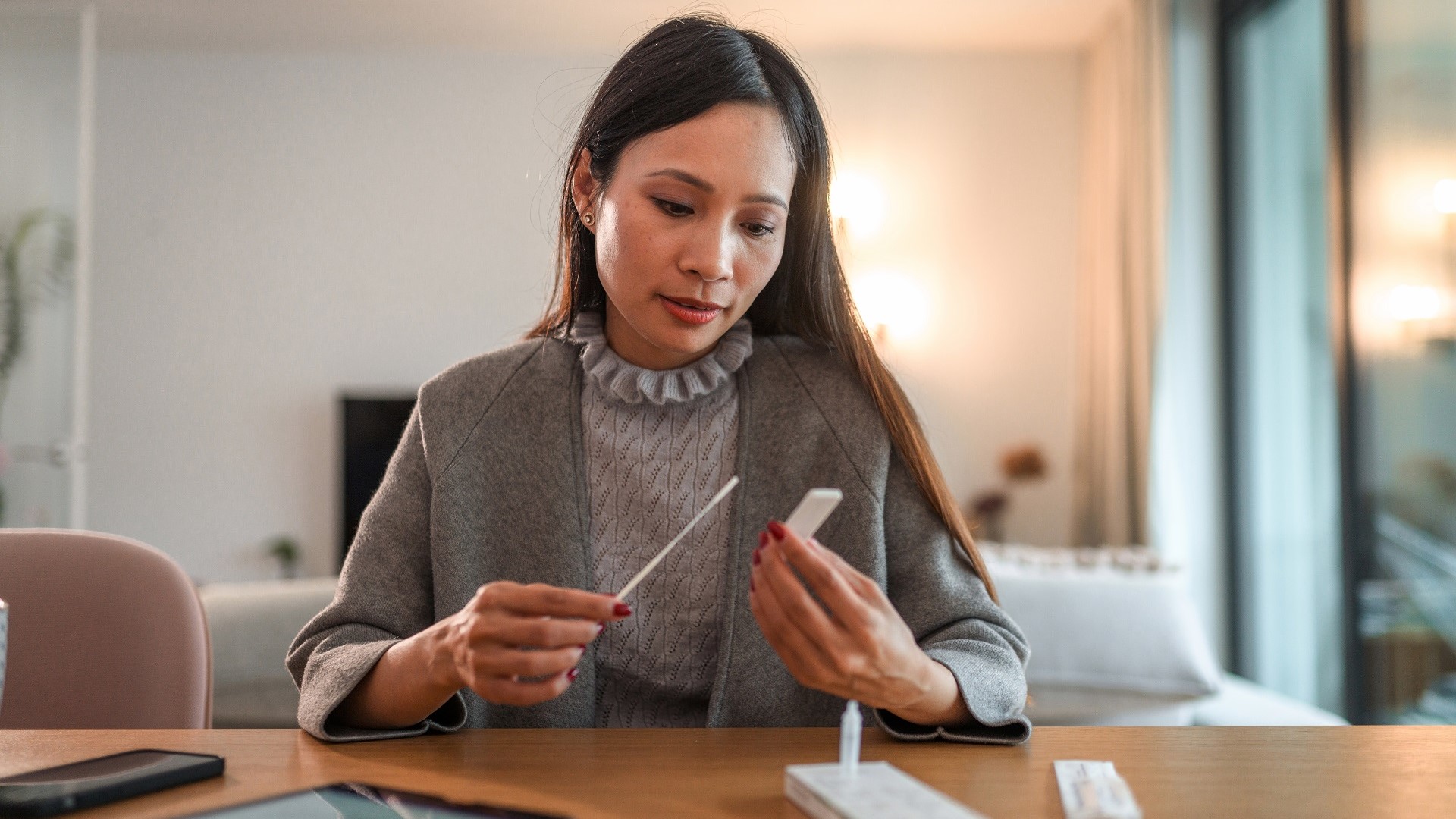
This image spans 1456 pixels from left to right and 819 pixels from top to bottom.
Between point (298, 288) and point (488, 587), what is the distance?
15.0 ft

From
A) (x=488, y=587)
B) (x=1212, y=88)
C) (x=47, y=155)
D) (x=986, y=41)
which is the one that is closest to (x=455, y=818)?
(x=488, y=587)

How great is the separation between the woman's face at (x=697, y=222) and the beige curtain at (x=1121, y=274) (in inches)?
138

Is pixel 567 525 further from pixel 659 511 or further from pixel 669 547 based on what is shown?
pixel 669 547

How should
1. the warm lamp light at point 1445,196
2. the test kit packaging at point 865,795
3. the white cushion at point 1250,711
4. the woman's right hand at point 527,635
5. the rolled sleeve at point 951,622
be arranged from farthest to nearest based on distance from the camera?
the warm lamp light at point 1445,196 → the white cushion at point 1250,711 → the rolled sleeve at point 951,622 → the woman's right hand at point 527,635 → the test kit packaging at point 865,795

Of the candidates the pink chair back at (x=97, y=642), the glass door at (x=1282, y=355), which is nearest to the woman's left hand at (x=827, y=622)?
the pink chair back at (x=97, y=642)

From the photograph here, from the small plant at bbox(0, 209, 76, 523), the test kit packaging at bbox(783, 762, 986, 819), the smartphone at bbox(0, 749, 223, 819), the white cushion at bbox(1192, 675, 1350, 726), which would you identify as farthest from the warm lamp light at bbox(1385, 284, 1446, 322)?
the small plant at bbox(0, 209, 76, 523)

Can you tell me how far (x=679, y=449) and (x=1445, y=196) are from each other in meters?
2.45

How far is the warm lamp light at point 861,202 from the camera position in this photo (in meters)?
4.98

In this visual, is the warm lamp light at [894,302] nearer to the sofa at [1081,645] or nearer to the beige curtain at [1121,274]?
the beige curtain at [1121,274]

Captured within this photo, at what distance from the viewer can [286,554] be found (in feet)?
15.7

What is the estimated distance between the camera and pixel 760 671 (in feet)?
3.33

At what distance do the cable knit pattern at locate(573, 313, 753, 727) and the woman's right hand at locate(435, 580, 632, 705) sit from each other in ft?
1.05

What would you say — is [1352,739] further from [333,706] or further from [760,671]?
[333,706]

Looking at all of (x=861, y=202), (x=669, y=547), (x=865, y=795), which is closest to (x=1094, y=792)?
(x=865, y=795)
